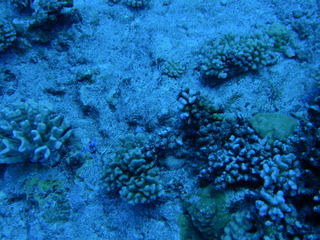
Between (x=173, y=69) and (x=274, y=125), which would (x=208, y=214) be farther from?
(x=173, y=69)

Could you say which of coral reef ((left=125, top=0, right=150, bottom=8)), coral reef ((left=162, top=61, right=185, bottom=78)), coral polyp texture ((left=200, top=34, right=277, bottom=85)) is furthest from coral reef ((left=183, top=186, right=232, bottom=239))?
coral reef ((left=125, top=0, right=150, bottom=8))

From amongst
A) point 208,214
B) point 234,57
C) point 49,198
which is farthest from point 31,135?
point 234,57

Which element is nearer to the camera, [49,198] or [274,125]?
[274,125]

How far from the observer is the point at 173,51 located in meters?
4.98

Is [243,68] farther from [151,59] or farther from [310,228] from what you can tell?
[310,228]

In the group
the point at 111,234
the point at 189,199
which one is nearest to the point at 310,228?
the point at 189,199

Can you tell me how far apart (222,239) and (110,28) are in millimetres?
Answer: 4962

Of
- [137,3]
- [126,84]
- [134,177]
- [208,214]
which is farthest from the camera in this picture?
[137,3]

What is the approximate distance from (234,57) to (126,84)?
220 cm

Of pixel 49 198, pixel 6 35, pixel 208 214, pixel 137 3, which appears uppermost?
pixel 137 3

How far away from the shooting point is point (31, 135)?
12.6 ft

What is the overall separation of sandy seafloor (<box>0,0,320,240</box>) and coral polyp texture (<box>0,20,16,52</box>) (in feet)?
0.79

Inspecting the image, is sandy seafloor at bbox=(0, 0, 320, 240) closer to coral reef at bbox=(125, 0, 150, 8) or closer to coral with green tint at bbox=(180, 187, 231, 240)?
coral reef at bbox=(125, 0, 150, 8)

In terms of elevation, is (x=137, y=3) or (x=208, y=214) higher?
(x=137, y=3)
